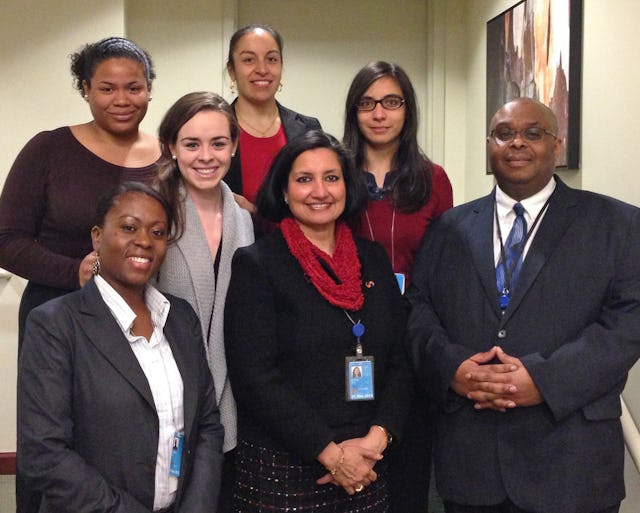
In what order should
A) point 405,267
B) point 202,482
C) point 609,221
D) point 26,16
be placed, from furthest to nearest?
point 26,16, point 405,267, point 609,221, point 202,482

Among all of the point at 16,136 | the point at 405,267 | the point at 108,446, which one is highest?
the point at 16,136

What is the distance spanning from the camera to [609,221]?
2078 millimetres

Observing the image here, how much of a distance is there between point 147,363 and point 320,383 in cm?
49

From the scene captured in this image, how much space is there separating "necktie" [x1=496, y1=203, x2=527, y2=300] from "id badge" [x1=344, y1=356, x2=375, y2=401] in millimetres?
419

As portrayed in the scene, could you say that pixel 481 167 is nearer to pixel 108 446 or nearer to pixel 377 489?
pixel 377 489

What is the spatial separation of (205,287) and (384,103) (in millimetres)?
862

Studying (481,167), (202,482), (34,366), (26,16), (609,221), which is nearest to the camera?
(34,366)

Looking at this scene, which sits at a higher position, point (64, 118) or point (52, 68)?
point (52, 68)

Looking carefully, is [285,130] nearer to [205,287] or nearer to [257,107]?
[257,107]

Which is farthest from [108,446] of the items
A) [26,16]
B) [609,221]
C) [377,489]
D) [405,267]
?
[26,16]

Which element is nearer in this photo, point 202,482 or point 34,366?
point 34,366

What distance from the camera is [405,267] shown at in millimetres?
2473

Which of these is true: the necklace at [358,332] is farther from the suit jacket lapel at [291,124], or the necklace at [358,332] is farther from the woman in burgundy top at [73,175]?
the suit jacket lapel at [291,124]

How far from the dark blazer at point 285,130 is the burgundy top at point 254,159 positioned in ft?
0.08
